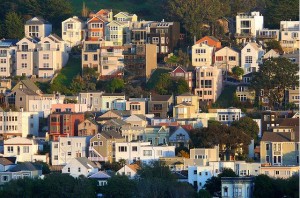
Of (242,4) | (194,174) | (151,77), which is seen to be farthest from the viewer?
(242,4)

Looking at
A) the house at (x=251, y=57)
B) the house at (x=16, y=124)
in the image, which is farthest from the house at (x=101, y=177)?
the house at (x=251, y=57)

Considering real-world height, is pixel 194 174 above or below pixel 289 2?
below

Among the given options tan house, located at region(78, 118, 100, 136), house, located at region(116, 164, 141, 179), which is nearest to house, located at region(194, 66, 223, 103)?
tan house, located at region(78, 118, 100, 136)

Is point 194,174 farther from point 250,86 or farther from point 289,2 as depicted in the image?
point 289,2

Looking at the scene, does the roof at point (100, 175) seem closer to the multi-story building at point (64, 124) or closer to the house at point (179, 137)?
the house at point (179, 137)

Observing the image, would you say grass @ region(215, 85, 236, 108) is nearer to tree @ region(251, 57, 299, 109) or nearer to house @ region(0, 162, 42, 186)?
tree @ region(251, 57, 299, 109)

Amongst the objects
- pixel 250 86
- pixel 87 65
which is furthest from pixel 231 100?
pixel 87 65

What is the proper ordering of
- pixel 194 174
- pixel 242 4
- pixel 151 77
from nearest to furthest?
pixel 194 174
pixel 151 77
pixel 242 4

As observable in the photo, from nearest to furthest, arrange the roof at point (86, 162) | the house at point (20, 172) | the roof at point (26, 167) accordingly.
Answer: the house at point (20, 172), the roof at point (26, 167), the roof at point (86, 162)
